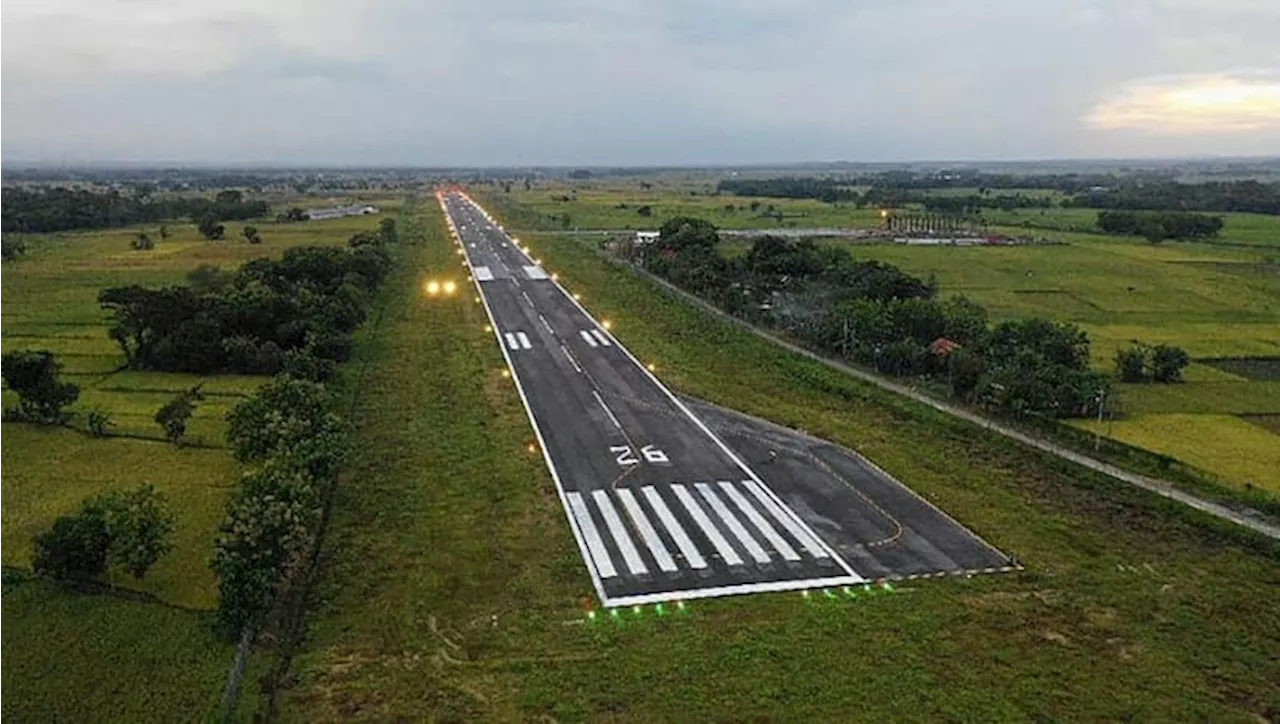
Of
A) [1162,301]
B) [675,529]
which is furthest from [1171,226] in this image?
[675,529]

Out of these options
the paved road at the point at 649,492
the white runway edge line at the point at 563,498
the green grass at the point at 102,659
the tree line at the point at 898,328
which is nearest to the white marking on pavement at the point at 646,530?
the paved road at the point at 649,492

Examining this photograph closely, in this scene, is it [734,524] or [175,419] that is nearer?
[734,524]

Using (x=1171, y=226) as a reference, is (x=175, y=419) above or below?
below

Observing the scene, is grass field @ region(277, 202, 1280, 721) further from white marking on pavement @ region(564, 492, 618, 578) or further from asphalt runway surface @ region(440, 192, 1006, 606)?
asphalt runway surface @ region(440, 192, 1006, 606)

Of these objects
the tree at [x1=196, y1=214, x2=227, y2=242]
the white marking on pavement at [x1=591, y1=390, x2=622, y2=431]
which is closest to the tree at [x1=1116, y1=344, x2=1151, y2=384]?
the white marking on pavement at [x1=591, y1=390, x2=622, y2=431]

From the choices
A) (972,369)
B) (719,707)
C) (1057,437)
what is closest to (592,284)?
(972,369)

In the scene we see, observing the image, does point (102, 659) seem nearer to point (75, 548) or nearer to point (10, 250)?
point (75, 548)

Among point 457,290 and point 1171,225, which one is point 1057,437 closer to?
point 457,290
